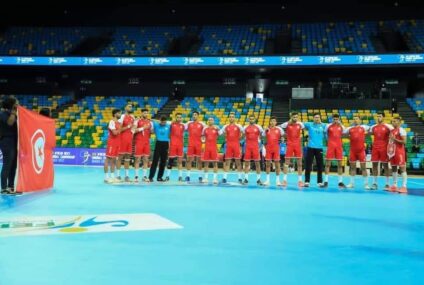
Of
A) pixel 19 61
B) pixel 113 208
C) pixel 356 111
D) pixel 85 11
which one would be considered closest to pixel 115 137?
pixel 113 208

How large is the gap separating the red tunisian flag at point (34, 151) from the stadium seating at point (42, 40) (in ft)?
67.8

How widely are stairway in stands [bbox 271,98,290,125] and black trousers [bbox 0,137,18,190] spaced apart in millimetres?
17568

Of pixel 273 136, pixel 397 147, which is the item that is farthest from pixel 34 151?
pixel 397 147

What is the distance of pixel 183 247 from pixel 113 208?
8.87ft

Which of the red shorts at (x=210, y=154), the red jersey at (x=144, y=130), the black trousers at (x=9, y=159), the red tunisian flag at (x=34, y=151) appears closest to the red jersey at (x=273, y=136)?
the red shorts at (x=210, y=154)

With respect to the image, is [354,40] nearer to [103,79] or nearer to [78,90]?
[103,79]

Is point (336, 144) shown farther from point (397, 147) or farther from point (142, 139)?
point (142, 139)

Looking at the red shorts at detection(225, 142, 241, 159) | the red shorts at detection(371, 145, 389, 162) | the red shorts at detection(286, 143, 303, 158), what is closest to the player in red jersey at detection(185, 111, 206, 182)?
the red shorts at detection(225, 142, 241, 159)

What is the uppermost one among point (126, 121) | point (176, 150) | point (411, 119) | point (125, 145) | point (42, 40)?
point (42, 40)

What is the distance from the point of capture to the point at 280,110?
990 inches

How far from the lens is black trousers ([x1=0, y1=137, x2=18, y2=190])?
25.3 feet

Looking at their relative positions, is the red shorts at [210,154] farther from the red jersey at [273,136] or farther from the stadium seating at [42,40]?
the stadium seating at [42,40]

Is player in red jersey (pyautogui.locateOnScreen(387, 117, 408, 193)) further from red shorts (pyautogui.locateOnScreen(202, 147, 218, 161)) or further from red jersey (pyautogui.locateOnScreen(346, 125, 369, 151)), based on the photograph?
red shorts (pyautogui.locateOnScreen(202, 147, 218, 161))

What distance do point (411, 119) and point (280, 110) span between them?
736cm
